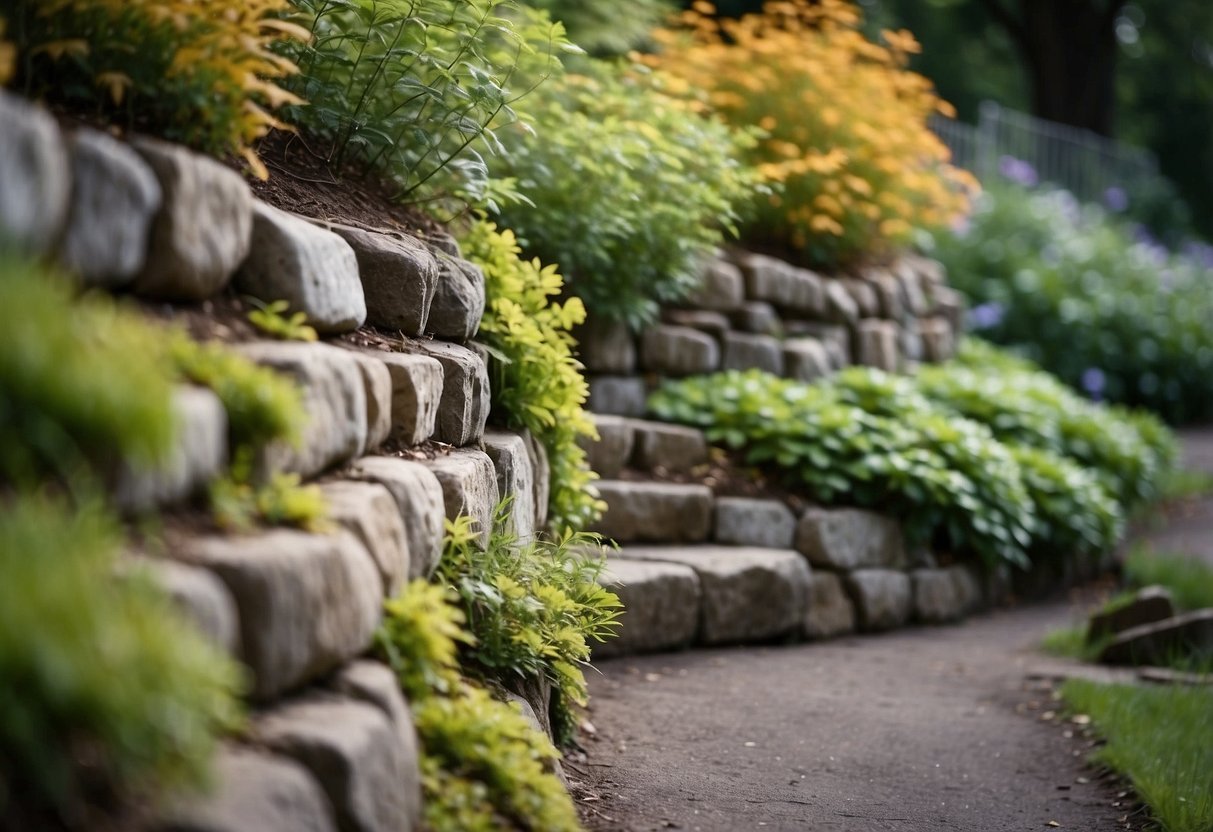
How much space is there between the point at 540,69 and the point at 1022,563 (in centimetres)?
350

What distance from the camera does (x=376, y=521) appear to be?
252cm

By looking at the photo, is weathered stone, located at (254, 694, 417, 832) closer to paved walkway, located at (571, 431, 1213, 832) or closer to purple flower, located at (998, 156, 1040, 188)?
paved walkway, located at (571, 431, 1213, 832)

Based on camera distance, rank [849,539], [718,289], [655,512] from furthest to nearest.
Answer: [718,289]
[849,539]
[655,512]

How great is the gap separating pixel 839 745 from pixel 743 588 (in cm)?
129

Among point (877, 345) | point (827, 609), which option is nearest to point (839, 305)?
point (877, 345)

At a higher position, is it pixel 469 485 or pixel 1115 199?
pixel 1115 199

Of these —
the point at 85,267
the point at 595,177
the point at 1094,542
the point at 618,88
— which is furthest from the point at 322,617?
the point at 1094,542

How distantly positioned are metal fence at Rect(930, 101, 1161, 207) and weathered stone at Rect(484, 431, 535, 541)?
30.0 ft

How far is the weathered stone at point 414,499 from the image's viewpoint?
2707 millimetres

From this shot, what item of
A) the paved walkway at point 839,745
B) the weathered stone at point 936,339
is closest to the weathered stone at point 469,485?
the paved walkway at point 839,745

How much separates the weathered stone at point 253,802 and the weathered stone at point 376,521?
0.52 meters

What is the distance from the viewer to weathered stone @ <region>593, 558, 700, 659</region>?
482 cm

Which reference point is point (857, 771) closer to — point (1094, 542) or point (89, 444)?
point (89, 444)

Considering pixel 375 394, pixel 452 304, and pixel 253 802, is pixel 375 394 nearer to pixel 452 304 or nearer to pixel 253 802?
pixel 452 304
